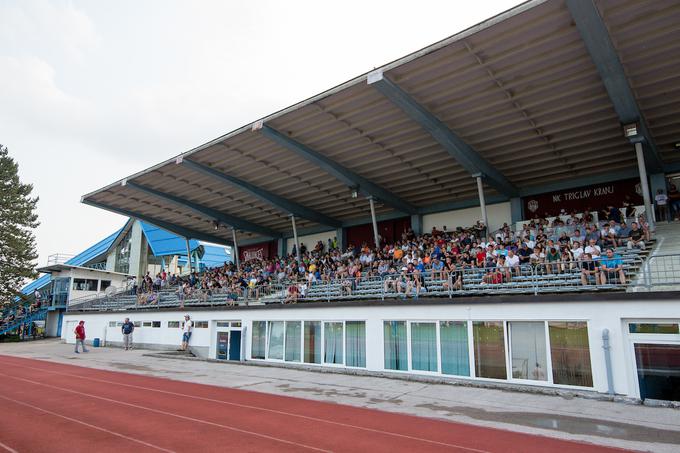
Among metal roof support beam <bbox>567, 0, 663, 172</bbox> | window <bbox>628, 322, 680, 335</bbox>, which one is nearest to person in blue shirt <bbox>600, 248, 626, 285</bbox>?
window <bbox>628, 322, 680, 335</bbox>

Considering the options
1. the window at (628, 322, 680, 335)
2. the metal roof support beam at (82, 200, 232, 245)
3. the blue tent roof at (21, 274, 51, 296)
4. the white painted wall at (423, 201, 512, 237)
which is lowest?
the window at (628, 322, 680, 335)

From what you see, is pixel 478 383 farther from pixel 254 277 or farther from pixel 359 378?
pixel 254 277

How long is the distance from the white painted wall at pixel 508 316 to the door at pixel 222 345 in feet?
1.15

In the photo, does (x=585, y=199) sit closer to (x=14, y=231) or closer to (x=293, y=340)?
(x=293, y=340)

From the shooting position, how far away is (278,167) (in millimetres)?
24344

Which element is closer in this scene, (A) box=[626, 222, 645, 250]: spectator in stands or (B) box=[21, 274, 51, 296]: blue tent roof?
(A) box=[626, 222, 645, 250]: spectator in stands

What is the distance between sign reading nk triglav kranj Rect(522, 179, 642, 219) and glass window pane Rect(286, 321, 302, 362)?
1335 cm

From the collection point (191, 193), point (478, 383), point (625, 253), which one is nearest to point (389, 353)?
point (478, 383)

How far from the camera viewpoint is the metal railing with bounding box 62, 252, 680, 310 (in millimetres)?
12484

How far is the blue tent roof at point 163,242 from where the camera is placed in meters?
47.9

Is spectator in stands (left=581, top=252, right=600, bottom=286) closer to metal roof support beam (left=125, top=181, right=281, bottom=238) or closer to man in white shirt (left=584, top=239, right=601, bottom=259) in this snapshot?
man in white shirt (left=584, top=239, right=601, bottom=259)

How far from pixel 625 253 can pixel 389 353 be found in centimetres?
844

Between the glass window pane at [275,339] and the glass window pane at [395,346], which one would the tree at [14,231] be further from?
the glass window pane at [395,346]

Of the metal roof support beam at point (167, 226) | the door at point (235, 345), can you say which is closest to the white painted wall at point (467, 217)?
the door at point (235, 345)
